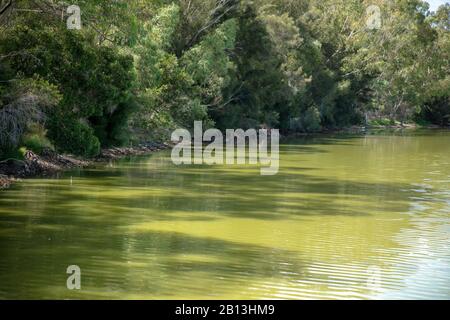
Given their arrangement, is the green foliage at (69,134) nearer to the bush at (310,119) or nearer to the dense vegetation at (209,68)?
the dense vegetation at (209,68)

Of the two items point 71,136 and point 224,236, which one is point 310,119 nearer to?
point 71,136

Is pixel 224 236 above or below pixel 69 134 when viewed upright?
below

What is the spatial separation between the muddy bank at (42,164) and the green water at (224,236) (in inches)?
A: 29.1

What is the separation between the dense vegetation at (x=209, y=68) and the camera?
24.6 m

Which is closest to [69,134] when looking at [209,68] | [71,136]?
[71,136]

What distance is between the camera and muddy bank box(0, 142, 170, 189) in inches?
955

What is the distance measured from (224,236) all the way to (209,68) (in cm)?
3135

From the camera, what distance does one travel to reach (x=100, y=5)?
23453 millimetres

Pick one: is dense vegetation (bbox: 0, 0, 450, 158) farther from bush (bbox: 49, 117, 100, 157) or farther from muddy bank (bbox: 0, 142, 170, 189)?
muddy bank (bbox: 0, 142, 170, 189)

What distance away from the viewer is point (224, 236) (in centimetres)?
1636

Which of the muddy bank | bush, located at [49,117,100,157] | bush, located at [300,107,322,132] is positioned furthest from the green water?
bush, located at [300,107,322,132]

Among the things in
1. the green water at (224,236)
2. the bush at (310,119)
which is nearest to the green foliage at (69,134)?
the green water at (224,236)

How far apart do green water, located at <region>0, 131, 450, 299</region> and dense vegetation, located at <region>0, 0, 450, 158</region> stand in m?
2.57
